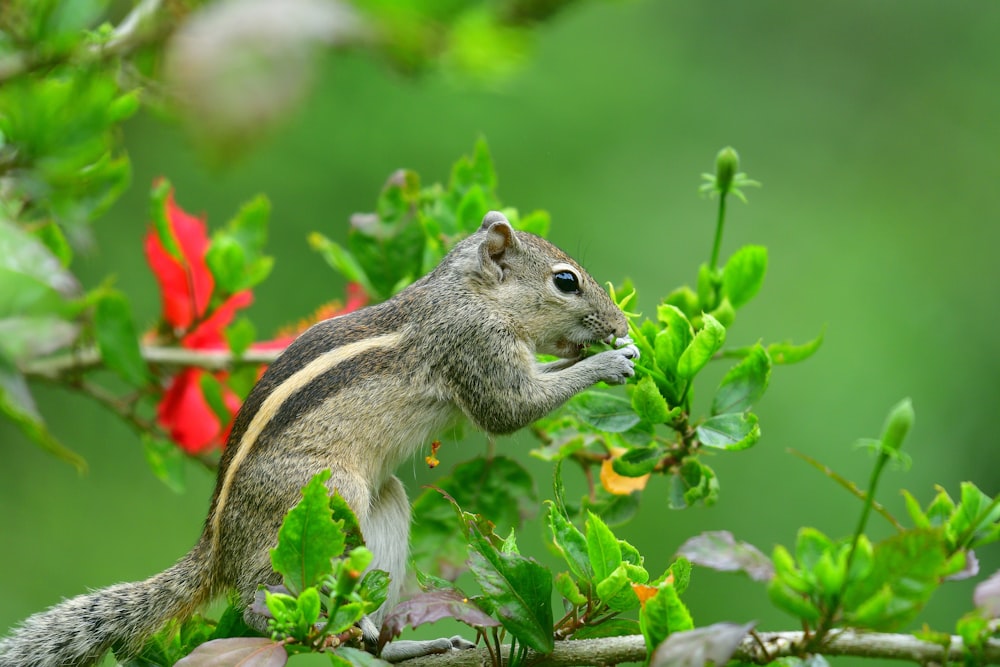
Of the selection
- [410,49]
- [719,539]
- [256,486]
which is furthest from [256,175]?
[410,49]

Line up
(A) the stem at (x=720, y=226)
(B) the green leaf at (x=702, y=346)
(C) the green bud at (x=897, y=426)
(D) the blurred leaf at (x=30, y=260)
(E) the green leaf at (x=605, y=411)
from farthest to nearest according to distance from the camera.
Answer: (A) the stem at (x=720, y=226) < (E) the green leaf at (x=605, y=411) < (B) the green leaf at (x=702, y=346) < (C) the green bud at (x=897, y=426) < (D) the blurred leaf at (x=30, y=260)

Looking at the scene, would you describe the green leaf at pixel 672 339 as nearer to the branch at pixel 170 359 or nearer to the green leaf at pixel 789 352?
the green leaf at pixel 789 352

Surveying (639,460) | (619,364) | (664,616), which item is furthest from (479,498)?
(664,616)

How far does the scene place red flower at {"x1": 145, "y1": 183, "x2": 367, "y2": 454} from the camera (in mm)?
2371

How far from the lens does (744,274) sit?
6.35 ft

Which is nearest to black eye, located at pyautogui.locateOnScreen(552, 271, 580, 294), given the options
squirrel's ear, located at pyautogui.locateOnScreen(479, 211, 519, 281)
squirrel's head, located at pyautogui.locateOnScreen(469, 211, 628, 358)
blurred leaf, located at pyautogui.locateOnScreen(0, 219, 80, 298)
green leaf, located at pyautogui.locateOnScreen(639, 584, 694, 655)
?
squirrel's head, located at pyautogui.locateOnScreen(469, 211, 628, 358)

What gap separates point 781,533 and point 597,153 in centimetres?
205

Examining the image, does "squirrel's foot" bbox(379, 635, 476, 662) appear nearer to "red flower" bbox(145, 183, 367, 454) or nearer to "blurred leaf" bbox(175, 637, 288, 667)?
"blurred leaf" bbox(175, 637, 288, 667)

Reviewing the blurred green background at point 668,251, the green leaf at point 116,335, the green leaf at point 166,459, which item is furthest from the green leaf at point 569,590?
the blurred green background at point 668,251

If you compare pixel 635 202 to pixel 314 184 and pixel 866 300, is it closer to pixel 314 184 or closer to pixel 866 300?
pixel 866 300

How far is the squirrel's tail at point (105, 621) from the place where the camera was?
177 centimetres

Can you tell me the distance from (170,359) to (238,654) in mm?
1174

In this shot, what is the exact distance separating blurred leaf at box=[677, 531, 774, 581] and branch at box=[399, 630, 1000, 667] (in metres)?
0.11

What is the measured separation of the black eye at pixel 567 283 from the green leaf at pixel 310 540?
1108 millimetres
